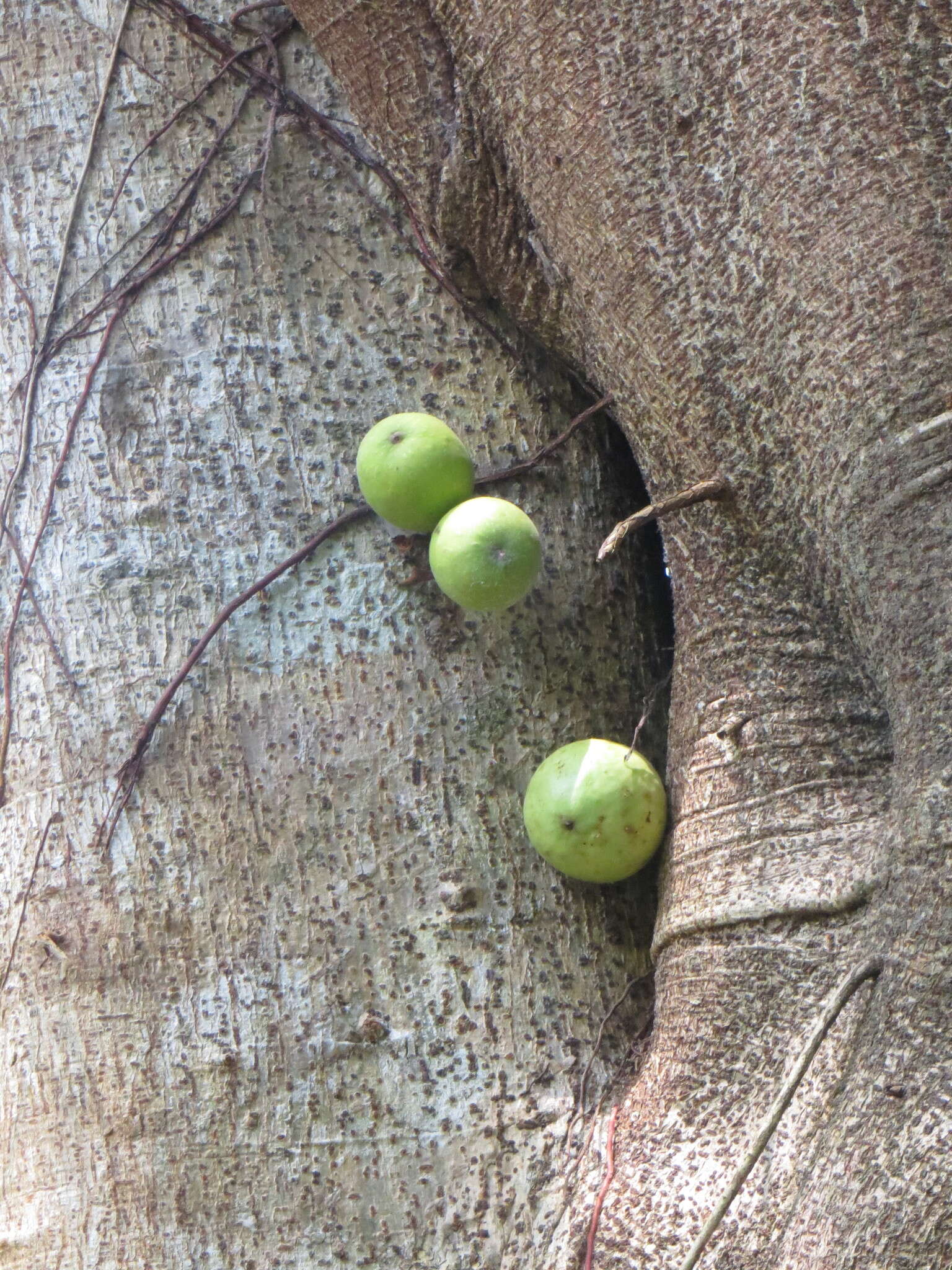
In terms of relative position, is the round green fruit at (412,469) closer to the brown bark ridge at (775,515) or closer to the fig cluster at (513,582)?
the fig cluster at (513,582)

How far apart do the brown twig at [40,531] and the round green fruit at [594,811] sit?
904 mm

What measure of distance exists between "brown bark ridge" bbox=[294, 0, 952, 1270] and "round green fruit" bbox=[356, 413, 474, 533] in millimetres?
290

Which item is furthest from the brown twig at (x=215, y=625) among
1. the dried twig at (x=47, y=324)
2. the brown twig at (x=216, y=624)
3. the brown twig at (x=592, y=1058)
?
the brown twig at (x=592, y=1058)

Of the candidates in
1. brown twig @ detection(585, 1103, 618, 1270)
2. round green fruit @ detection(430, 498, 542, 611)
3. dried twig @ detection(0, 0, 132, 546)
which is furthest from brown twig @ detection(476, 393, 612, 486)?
brown twig @ detection(585, 1103, 618, 1270)

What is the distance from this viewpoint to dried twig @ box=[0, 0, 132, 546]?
78.8 inches

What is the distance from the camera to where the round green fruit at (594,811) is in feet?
5.74

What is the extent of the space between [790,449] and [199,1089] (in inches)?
51.6

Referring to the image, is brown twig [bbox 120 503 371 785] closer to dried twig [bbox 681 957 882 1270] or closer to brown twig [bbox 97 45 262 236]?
brown twig [bbox 97 45 262 236]

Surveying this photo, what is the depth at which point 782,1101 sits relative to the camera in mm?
1555

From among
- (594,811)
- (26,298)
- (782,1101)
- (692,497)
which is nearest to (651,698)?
(594,811)

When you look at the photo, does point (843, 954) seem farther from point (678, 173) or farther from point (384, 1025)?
point (678, 173)

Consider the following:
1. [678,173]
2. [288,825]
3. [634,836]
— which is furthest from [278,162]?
[634,836]

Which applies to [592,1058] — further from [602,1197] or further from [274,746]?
[274,746]

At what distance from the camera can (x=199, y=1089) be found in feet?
5.72
